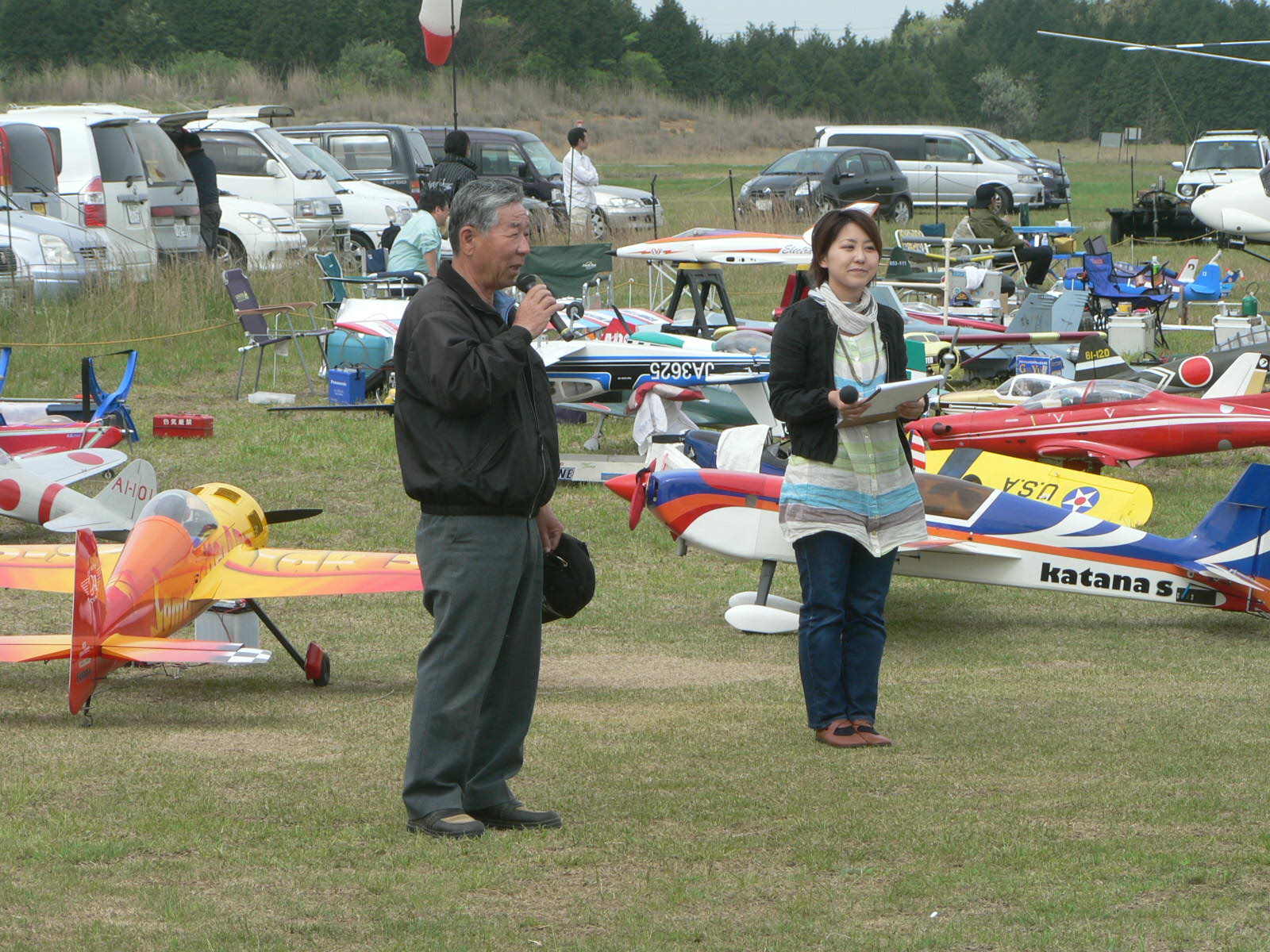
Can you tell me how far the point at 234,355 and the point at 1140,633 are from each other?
950 centimetres

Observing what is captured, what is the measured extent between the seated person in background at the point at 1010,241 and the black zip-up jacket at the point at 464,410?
15419 millimetres

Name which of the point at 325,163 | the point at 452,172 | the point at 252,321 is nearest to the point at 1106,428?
the point at 452,172

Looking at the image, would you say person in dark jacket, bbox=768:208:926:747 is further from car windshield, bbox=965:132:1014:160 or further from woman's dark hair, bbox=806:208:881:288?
car windshield, bbox=965:132:1014:160

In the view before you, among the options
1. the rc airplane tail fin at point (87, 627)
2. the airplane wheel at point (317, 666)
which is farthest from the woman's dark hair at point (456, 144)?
the rc airplane tail fin at point (87, 627)

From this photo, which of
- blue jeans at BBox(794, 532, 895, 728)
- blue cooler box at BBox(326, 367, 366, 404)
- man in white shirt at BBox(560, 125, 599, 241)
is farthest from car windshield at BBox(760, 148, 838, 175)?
blue jeans at BBox(794, 532, 895, 728)

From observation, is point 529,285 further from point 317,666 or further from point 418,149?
point 418,149

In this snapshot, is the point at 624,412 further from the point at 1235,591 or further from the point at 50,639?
the point at 50,639

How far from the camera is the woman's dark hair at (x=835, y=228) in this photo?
Result: 452 centimetres

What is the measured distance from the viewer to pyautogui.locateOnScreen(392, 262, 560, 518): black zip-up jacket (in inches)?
134

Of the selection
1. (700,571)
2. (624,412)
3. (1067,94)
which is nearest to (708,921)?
(700,571)

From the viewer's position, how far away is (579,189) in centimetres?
1988

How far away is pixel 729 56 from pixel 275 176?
5172cm

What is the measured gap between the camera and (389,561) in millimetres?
5883

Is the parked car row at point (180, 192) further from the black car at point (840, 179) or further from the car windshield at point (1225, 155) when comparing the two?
the car windshield at point (1225, 155)
